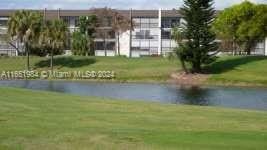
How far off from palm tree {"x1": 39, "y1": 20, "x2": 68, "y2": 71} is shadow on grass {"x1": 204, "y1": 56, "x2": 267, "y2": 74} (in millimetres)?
21288

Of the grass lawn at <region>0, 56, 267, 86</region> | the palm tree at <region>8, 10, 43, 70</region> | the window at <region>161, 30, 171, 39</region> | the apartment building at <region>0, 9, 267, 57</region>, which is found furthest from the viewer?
the window at <region>161, 30, 171, 39</region>

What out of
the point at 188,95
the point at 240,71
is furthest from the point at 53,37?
the point at 188,95

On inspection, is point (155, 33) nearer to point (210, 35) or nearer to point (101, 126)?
point (210, 35)

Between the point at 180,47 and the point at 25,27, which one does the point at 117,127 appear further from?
the point at 25,27

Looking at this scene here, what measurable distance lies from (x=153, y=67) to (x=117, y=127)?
6457 centimetres

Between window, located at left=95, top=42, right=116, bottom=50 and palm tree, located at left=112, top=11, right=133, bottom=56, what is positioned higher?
palm tree, located at left=112, top=11, right=133, bottom=56

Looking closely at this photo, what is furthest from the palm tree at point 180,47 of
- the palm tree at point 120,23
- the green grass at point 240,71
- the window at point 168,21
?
the window at point 168,21

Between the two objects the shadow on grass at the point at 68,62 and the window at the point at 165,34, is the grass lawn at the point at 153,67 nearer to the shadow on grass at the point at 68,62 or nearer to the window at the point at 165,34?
the shadow on grass at the point at 68,62

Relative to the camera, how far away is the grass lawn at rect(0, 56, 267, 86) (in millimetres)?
72562

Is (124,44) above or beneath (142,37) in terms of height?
beneath

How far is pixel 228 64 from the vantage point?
79188mm

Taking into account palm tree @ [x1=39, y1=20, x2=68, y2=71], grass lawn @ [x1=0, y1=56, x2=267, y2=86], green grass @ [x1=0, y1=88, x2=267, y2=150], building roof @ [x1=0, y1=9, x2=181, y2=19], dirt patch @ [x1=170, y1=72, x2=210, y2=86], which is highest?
building roof @ [x1=0, y1=9, x2=181, y2=19]

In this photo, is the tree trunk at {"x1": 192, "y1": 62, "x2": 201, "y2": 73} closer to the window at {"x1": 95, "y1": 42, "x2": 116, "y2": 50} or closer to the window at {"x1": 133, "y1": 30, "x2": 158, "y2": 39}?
the window at {"x1": 95, "y1": 42, "x2": 116, "y2": 50}

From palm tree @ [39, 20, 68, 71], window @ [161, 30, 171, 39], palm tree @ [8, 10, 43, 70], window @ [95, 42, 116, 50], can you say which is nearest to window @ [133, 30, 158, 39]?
window @ [161, 30, 171, 39]
